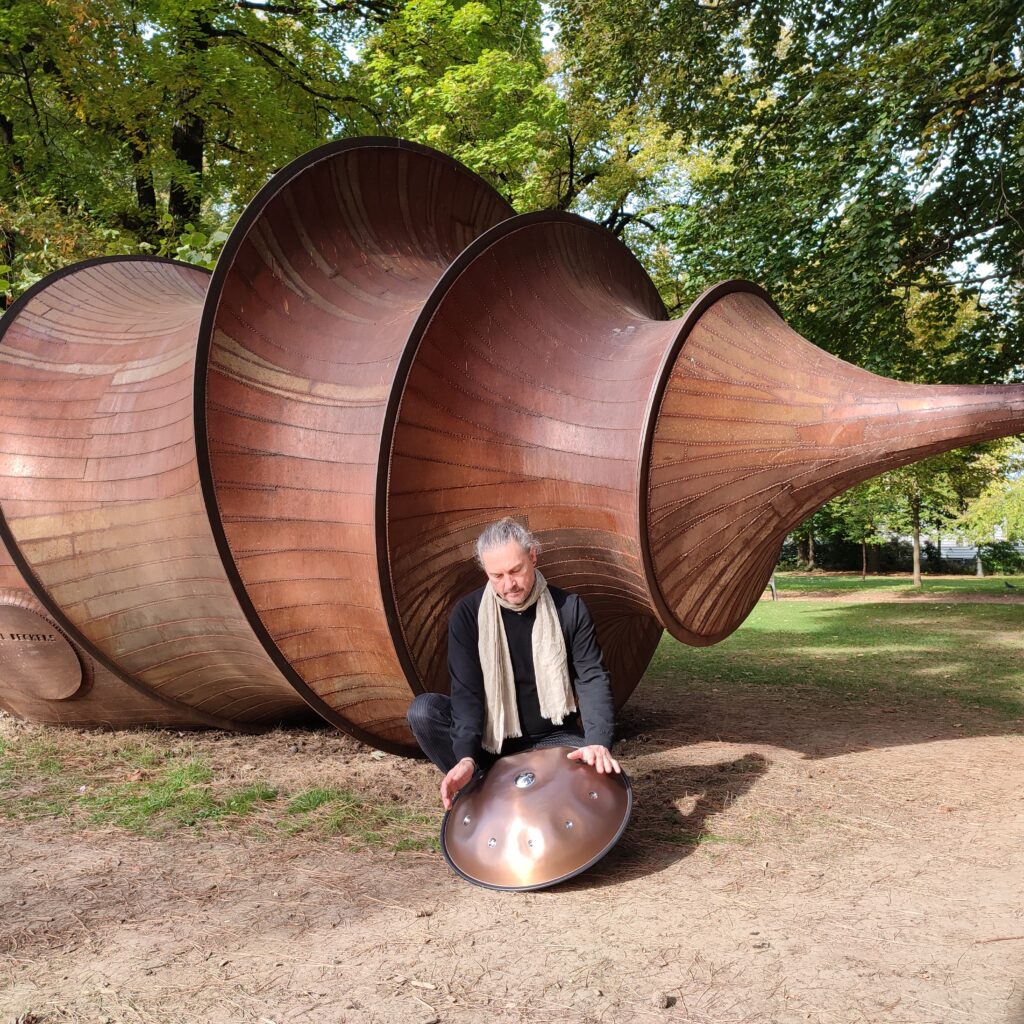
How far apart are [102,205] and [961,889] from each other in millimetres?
13391

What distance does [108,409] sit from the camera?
5562mm

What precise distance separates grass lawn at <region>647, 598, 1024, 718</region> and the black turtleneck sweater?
448 cm

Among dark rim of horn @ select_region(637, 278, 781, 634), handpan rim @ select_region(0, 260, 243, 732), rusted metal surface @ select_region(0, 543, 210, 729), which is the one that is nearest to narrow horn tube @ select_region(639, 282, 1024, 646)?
dark rim of horn @ select_region(637, 278, 781, 634)

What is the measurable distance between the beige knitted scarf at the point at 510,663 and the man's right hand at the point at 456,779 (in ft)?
0.74

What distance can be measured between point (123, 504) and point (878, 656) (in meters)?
7.95

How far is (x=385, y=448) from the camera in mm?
4469

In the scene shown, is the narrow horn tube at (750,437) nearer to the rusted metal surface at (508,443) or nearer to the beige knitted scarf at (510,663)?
the rusted metal surface at (508,443)

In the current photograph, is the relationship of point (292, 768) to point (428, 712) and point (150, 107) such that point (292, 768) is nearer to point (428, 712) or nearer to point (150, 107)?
point (428, 712)

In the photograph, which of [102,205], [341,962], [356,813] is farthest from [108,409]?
[102,205]

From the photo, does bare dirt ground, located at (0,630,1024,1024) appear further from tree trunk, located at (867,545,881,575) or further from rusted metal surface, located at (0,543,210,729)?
tree trunk, located at (867,545,881,575)

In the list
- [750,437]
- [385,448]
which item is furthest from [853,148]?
[385,448]

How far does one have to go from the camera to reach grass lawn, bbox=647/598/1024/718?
827 centimetres

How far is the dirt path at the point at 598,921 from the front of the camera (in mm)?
2723

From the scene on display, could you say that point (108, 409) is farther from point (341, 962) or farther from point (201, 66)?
point (201, 66)
